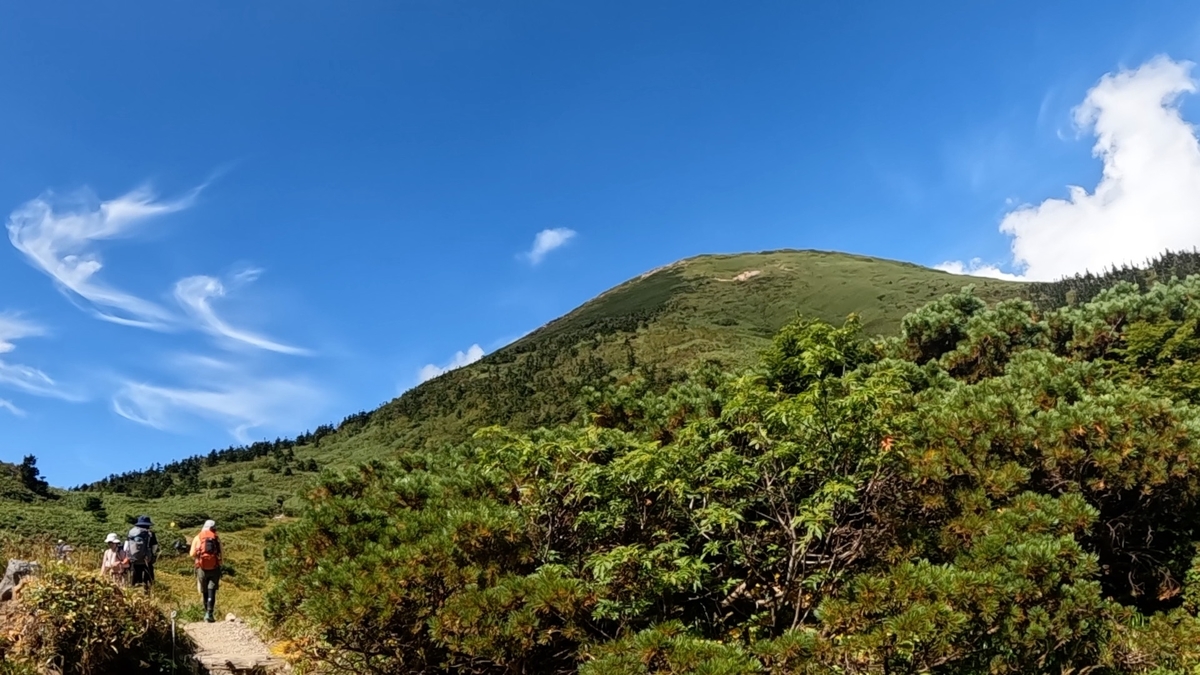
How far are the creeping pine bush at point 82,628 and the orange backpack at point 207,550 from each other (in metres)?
4.20

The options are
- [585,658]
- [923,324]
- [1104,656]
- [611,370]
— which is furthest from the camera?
[611,370]

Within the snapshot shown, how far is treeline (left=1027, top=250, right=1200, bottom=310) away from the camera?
91938mm

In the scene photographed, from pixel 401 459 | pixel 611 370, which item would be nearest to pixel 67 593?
pixel 401 459

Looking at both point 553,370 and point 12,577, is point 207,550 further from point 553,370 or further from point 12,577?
point 553,370

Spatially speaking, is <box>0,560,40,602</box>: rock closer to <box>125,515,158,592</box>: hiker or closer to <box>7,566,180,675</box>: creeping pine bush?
<box>7,566,180,675</box>: creeping pine bush

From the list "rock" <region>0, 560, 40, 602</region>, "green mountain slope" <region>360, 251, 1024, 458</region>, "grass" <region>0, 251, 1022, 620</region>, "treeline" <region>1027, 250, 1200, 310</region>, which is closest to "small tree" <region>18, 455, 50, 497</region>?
"grass" <region>0, 251, 1022, 620</region>

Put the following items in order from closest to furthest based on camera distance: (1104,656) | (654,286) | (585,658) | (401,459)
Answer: (585,658)
(1104,656)
(401,459)
(654,286)

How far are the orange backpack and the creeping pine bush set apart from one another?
420 cm

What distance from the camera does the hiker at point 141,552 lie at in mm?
11094

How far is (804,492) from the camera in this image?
6.94 metres

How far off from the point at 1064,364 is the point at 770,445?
741 cm

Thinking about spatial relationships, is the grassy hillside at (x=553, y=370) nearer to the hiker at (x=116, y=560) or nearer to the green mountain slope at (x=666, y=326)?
the green mountain slope at (x=666, y=326)

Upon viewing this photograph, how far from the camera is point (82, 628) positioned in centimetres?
683

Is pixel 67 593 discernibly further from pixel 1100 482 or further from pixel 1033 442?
pixel 1100 482
